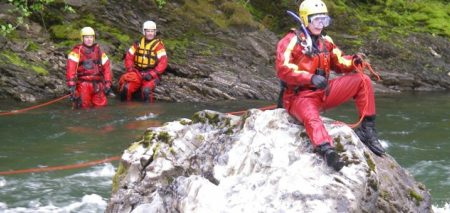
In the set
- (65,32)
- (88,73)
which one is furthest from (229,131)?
(65,32)

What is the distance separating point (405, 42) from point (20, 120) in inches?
510

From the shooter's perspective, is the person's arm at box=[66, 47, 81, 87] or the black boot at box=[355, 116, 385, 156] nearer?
the black boot at box=[355, 116, 385, 156]

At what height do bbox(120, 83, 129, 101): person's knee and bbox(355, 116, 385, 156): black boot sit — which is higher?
bbox(355, 116, 385, 156): black boot

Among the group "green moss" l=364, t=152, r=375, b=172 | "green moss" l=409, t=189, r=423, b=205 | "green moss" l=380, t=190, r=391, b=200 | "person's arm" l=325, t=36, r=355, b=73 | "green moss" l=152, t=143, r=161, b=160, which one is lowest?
"green moss" l=409, t=189, r=423, b=205

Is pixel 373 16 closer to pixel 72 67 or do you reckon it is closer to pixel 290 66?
pixel 72 67

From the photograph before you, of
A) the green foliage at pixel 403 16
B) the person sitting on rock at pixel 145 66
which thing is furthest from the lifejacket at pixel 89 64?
the green foliage at pixel 403 16

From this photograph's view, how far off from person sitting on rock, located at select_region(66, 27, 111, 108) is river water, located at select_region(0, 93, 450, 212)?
42cm

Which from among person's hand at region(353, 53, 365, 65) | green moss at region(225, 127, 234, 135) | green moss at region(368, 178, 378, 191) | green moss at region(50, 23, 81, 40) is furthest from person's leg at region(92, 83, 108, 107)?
green moss at region(368, 178, 378, 191)

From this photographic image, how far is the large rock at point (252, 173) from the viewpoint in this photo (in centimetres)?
474

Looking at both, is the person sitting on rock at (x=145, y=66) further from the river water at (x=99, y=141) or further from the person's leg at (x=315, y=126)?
the person's leg at (x=315, y=126)

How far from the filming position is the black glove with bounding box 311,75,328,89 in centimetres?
552

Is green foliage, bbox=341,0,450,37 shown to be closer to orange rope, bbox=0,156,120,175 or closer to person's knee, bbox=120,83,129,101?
person's knee, bbox=120,83,129,101

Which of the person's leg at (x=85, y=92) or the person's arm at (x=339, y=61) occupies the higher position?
the person's arm at (x=339, y=61)

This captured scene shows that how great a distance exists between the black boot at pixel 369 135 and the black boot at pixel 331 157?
0.99 metres
